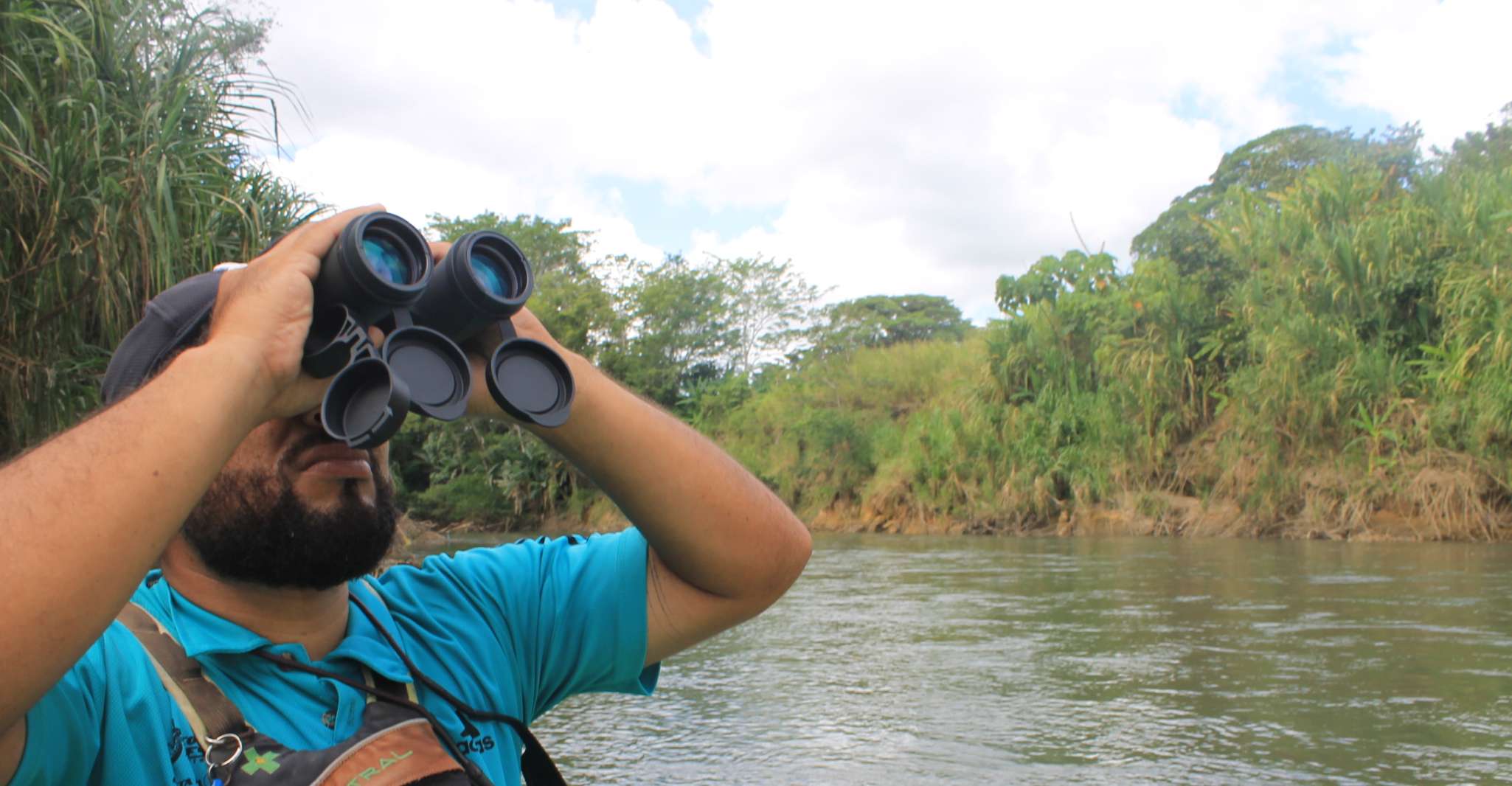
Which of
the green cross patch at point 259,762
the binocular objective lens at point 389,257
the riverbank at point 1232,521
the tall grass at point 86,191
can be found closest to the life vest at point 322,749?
the green cross patch at point 259,762

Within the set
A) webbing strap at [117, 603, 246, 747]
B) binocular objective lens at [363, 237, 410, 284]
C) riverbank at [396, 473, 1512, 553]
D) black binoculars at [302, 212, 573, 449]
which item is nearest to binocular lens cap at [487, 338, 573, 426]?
black binoculars at [302, 212, 573, 449]

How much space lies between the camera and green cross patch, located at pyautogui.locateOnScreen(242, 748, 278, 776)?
1.17 m

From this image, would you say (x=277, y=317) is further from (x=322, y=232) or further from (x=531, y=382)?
(x=531, y=382)

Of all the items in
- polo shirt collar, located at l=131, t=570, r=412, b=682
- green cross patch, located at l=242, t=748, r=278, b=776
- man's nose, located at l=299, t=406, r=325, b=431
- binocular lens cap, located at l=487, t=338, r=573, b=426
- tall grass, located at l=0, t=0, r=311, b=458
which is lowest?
green cross patch, located at l=242, t=748, r=278, b=776

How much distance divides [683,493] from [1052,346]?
1689 cm

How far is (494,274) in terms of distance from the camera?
1.41 metres

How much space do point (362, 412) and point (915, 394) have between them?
71.1 ft

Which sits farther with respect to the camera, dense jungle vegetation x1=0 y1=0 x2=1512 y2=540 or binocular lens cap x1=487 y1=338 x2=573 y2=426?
dense jungle vegetation x1=0 y1=0 x2=1512 y2=540

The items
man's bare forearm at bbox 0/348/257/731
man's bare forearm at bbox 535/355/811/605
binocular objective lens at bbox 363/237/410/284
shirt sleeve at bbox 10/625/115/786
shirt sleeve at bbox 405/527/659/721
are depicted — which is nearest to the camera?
man's bare forearm at bbox 0/348/257/731

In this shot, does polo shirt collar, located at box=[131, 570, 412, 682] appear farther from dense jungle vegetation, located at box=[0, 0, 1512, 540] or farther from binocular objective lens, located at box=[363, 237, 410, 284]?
dense jungle vegetation, located at box=[0, 0, 1512, 540]

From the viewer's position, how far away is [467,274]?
1.33 m

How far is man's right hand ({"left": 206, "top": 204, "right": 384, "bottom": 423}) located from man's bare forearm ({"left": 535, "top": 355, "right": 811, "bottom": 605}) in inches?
11.9

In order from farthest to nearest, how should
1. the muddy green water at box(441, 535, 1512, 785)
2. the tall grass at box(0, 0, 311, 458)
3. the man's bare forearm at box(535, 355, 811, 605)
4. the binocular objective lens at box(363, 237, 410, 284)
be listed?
the tall grass at box(0, 0, 311, 458), the muddy green water at box(441, 535, 1512, 785), the man's bare forearm at box(535, 355, 811, 605), the binocular objective lens at box(363, 237, 410, 284)

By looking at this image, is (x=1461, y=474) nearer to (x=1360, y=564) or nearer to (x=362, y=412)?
(x=1360, y=564)
